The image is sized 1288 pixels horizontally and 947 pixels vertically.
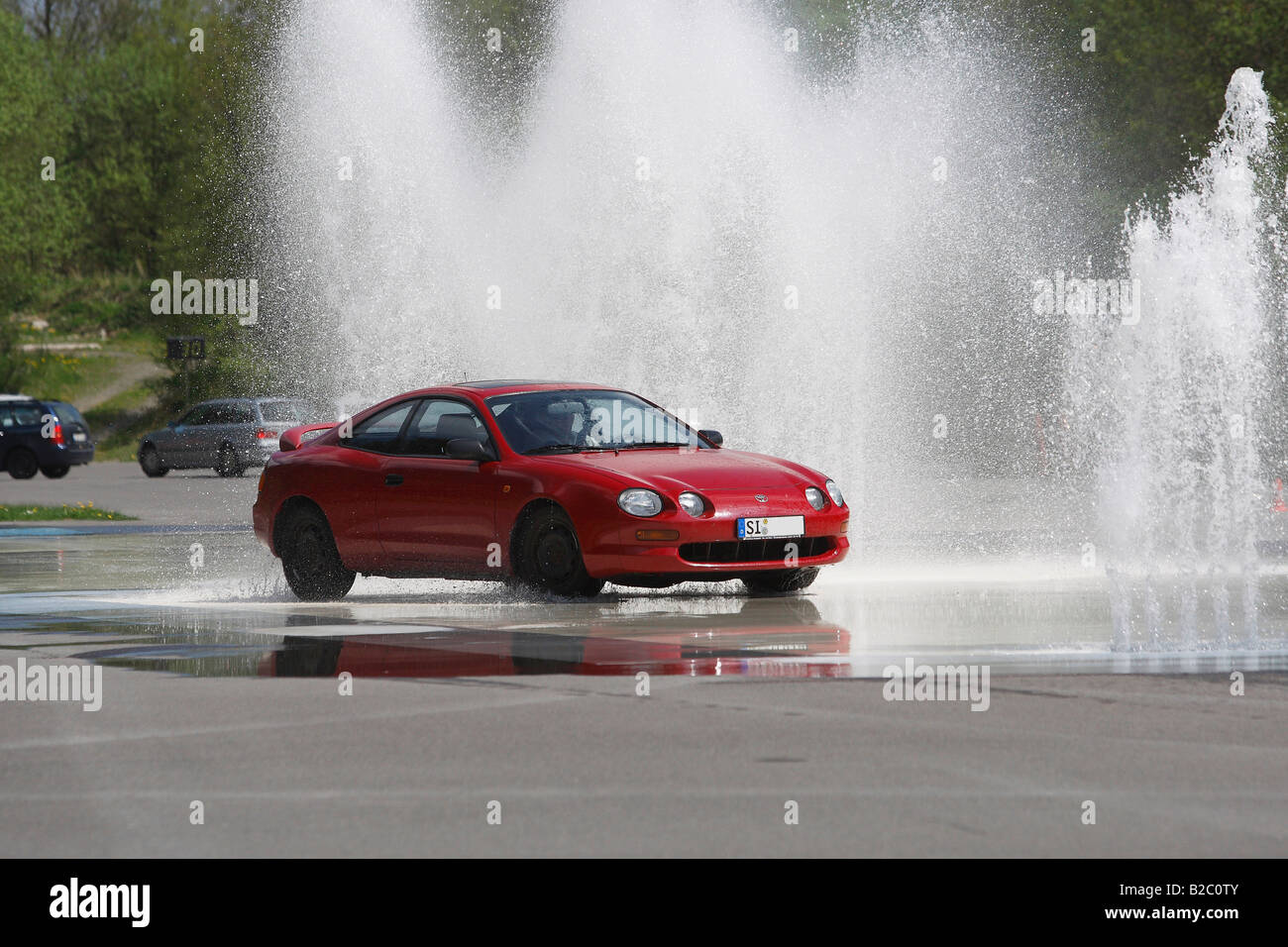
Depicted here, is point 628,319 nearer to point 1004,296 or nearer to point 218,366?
point 1004,296

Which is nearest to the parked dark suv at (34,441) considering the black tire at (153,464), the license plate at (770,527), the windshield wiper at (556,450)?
the black tire at (153,464)

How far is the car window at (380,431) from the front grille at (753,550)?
263cm

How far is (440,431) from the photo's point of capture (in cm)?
1505

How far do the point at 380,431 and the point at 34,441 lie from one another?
3068 cm

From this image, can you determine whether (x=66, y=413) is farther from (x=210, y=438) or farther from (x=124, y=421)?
(x=124, y=421)

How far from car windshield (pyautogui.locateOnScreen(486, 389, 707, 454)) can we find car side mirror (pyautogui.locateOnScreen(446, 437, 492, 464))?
7.8 inches

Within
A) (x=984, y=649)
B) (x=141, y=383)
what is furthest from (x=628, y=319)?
(x=141, y=383)

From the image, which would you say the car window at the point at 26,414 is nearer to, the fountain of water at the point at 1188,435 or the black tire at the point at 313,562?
the fountain of water at the point at 1188,435

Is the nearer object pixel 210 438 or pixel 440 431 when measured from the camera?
pixel 440 431

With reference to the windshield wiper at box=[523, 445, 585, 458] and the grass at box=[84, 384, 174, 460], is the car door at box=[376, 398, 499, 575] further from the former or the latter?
the grass at box=[84, 384, 174, 460]

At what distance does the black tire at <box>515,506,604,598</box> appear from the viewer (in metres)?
14.0

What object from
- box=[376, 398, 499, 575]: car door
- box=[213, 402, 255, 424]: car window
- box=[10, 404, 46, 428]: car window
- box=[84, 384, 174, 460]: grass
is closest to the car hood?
box=[376, 398, 499, 575]: car door
